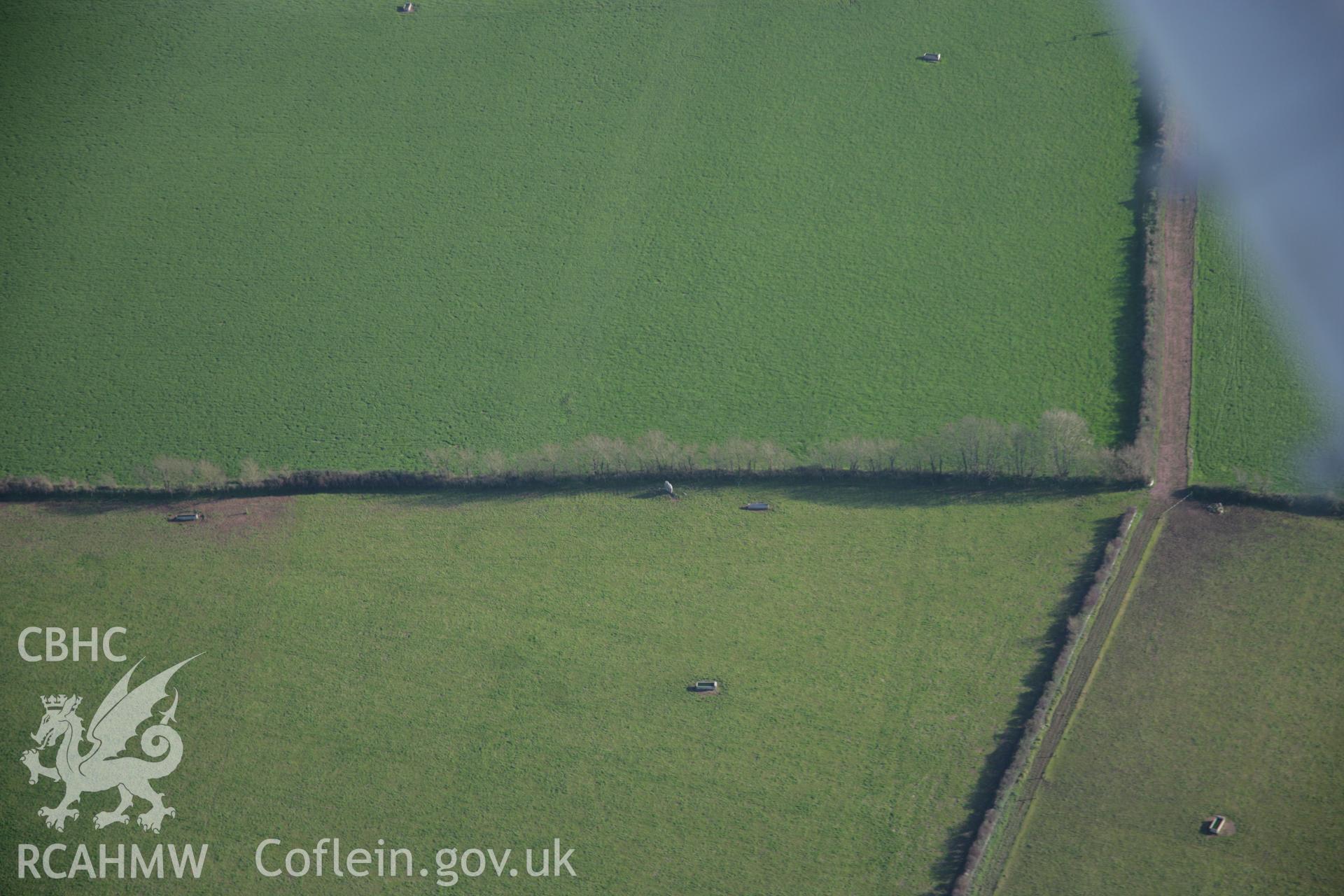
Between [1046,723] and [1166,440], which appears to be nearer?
[1046,723]

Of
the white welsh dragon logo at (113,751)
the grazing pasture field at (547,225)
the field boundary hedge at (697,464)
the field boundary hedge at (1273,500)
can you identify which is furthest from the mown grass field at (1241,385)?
the white welsh dragon logo at (113,751)

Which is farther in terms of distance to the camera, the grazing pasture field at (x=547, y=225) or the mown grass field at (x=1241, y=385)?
the grazing pasture field at (x=547, y=225)

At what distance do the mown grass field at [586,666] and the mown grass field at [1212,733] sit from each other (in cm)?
332

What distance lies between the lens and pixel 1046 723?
55.5m

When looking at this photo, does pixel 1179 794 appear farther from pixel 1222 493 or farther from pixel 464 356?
pixel 464 356

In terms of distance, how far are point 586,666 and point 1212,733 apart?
87.5ft

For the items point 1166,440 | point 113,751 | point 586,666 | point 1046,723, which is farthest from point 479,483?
point 1166,440

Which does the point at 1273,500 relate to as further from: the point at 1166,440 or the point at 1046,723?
the point at 1046,723

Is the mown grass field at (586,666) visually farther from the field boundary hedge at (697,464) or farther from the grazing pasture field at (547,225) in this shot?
the grazing pasture field at (547,225)

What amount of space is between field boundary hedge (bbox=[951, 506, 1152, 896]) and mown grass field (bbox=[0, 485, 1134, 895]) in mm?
909

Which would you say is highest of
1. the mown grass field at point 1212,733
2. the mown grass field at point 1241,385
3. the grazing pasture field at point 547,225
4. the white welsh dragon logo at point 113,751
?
the grazing pasture field at point 547,225

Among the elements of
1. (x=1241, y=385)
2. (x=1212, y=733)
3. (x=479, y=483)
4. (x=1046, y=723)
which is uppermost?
(x=479, y=483)

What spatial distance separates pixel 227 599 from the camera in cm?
6488

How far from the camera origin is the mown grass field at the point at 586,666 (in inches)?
2151
